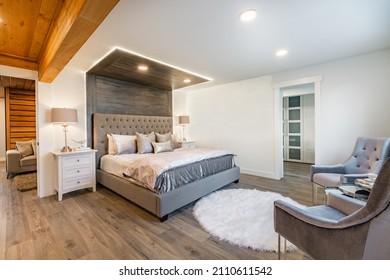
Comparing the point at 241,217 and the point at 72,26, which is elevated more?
the point at 72,26

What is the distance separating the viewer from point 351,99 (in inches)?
120

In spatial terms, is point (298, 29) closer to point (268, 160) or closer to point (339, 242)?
point (339, 242)

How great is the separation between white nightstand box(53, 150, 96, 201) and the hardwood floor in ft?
0.72

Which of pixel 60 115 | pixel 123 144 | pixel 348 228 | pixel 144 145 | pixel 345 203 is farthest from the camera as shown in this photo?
pixel 144 145

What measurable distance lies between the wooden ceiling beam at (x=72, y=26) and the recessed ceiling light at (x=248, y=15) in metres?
1.27

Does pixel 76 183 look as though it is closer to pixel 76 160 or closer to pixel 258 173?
pixel 76 160

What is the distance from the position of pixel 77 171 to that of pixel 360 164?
4506 mm

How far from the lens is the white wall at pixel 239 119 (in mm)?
4117

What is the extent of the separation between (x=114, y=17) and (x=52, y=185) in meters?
3.00

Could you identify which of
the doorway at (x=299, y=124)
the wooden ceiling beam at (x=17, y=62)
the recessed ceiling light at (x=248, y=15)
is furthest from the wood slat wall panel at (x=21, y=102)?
the doorway at (x=299, y=124)

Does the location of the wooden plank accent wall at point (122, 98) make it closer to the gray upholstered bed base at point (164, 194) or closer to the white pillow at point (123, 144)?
the white pillow at point (123, 144)

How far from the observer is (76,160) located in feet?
9.94

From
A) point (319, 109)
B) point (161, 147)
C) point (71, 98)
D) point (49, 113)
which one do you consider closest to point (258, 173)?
point (319, 109)

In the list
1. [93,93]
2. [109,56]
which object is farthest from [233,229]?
[93,93]
